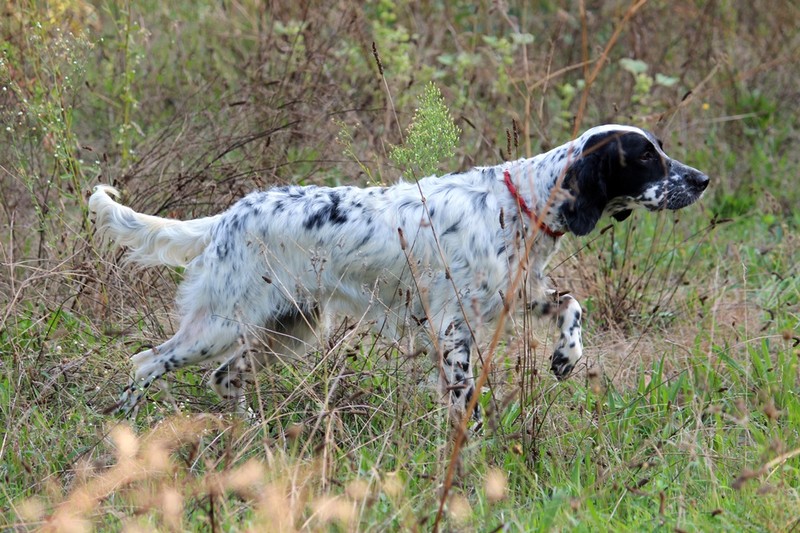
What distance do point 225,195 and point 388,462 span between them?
82.9 inches

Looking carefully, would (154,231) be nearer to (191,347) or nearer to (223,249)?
(223,249)

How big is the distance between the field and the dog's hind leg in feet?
0.28

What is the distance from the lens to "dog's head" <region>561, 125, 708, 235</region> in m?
4.07

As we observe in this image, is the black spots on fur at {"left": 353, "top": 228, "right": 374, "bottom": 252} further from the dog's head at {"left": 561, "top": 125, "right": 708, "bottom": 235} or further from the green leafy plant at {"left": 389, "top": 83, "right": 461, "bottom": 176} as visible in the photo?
the dog's head at {"left": 561, "top": 125, "right": 708, "bottom": 235}

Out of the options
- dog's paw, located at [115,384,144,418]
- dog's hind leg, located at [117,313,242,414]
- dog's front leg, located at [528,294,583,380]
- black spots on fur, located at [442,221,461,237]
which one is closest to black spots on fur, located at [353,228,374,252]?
black spots on fur, located at [442,221,461,237]

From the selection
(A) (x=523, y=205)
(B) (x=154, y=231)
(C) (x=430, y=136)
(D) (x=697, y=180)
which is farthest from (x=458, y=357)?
(B) (x=154, y=231)

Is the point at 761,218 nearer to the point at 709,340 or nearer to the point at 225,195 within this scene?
the point at 709,340

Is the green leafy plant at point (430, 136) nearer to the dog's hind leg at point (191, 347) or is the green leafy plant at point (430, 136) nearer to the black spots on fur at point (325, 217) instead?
the black spots on fur at point (325, 217)

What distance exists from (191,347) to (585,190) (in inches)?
64.3

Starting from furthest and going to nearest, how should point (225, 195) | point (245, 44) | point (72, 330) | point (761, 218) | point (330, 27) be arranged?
point (245, 44)
point (330, 27)
point (761, 218)
point (225, 195)
point (72, 330)

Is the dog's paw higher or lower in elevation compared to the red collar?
lower

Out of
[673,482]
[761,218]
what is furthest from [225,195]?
[761,218]

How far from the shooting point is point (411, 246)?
13.6ft

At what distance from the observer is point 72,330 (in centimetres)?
458
